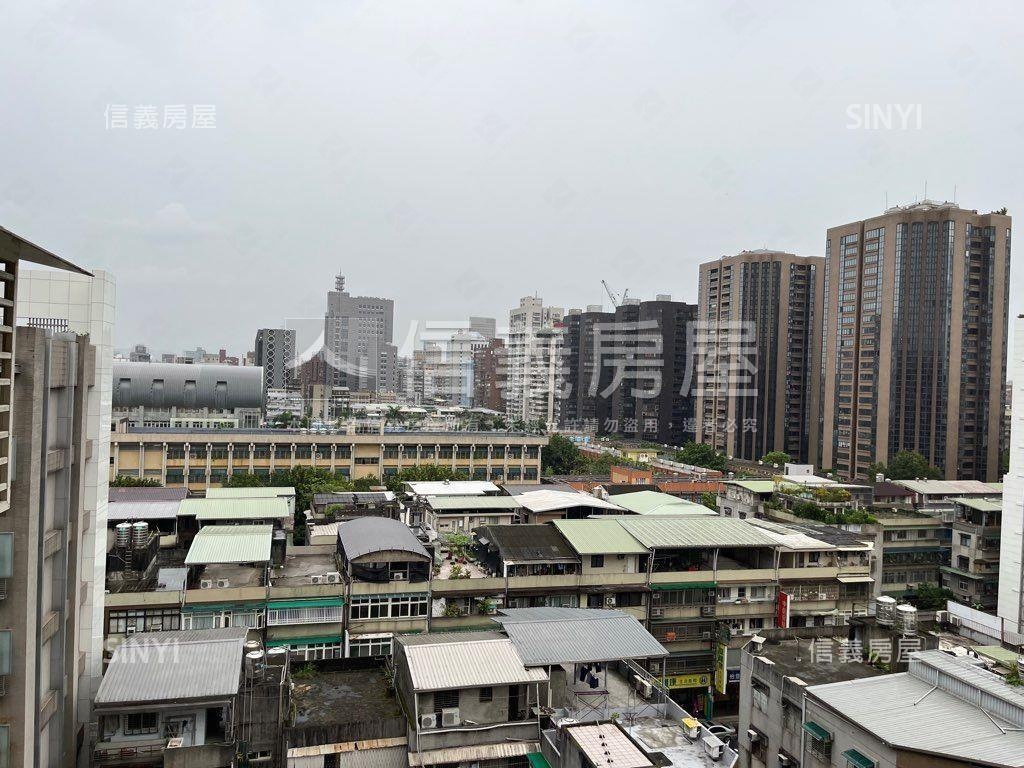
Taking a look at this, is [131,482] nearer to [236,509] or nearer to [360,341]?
[236,509]

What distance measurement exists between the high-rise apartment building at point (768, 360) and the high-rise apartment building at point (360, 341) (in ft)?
186

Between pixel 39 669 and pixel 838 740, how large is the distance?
1003 centimetres

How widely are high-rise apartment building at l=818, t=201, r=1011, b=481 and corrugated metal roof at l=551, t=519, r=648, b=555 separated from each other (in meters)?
35.5

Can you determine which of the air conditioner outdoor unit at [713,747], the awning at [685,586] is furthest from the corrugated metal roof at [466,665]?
the awning at [685,586]

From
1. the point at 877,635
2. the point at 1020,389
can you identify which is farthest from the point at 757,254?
the point at 877,635

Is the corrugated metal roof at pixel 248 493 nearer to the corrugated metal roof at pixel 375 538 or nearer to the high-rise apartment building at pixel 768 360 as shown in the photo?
the corrugated metal roof at pixel 375 538

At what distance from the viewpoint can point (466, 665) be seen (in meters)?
10.6

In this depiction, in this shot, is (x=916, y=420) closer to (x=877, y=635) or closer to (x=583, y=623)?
(x=877, y=635)

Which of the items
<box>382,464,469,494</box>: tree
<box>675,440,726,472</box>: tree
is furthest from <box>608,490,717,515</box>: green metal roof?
<box>675,440,726,472</box>: tree

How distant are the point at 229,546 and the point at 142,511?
5.89m

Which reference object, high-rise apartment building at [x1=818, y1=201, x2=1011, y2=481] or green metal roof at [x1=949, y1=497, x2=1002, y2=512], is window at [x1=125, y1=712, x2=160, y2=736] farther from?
high-rise apartment building at [x1=818, y1=201, x2=1011, y2=481]

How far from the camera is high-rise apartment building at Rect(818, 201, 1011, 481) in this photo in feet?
146

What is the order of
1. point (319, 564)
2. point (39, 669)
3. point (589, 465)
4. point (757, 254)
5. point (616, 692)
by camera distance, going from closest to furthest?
point (39, 669) → point (616, 692) → point (319, 564) → point (589, 465) → point (757, 254)

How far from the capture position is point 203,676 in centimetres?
999
